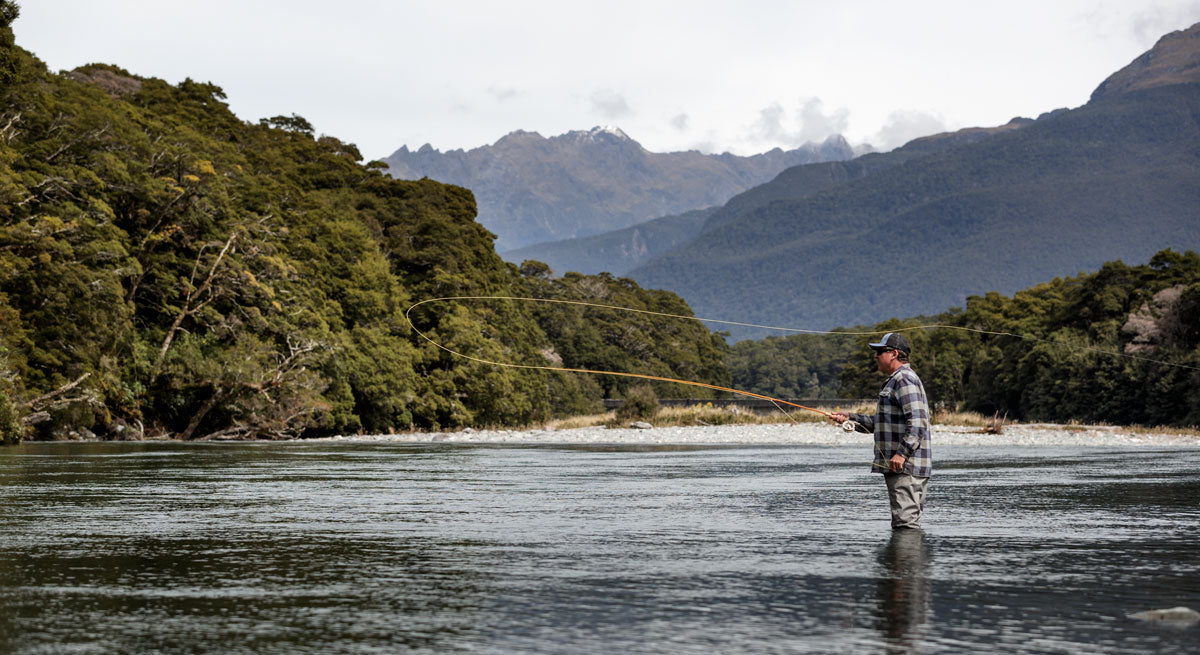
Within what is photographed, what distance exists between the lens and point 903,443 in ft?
35.7

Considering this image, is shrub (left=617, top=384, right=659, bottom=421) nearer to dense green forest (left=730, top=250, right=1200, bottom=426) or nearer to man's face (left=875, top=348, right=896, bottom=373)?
dense green forest (left=730, top=250, right=1200, bottom=426)

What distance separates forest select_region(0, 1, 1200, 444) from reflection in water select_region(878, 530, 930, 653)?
431 inches

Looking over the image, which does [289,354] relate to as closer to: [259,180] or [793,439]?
[259,180]

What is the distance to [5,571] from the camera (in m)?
8.42

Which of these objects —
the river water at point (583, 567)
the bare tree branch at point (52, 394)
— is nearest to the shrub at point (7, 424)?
the bare tree branch at point (52, 394)

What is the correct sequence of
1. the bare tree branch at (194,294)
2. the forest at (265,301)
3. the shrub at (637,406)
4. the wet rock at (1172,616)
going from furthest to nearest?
the shrub at (637,406) < the bare tree branch at (194,294) < the forest at (265,301) < the wet rock at (1172,616)

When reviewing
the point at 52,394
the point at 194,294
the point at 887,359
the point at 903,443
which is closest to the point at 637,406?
the point at 194,294

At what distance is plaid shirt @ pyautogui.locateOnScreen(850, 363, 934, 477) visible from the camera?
35.5 feet

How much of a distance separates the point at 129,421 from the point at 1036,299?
239 feet

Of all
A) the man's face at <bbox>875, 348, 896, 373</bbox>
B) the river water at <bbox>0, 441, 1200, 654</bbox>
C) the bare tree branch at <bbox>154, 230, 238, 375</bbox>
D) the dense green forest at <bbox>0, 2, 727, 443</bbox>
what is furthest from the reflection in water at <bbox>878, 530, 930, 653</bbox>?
the bare tree branch at <bbox>154, 230, 238, 375</bbox>

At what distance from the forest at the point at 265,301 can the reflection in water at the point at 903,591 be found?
35.9ft

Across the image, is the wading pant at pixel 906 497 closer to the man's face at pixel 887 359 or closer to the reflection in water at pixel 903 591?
the reflection in water at pixel 903 591

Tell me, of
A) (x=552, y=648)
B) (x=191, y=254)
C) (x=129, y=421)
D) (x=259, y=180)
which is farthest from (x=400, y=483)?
(x=259, y=180)

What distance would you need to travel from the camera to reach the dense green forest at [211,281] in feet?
121
